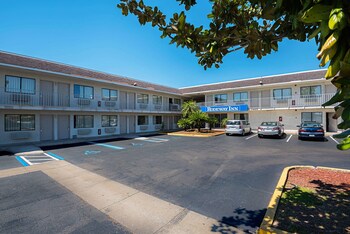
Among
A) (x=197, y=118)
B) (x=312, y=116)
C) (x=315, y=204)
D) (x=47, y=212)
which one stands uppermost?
(x=312, y=116)

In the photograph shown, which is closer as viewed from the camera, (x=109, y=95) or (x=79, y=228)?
(x=79, y=228)

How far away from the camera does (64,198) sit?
461cm

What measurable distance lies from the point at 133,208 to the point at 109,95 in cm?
1823

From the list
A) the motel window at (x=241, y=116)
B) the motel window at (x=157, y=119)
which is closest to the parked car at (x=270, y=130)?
the motel window at (x=241, y=116)

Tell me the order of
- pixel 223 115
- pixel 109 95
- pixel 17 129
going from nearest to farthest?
pixel 17 129, pixel 109 95, pixel 223 115

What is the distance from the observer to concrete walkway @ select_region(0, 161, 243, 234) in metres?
3.37

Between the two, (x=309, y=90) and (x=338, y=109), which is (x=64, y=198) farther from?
(x=309, y=90)

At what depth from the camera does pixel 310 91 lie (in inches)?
836

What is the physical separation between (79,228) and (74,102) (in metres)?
16.3

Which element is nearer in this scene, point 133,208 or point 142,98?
point 133,208

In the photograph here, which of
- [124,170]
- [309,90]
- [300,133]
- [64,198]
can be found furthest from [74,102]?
[309,90]

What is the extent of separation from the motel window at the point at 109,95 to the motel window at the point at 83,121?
2.60m

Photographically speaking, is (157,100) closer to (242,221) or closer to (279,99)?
(279,99)

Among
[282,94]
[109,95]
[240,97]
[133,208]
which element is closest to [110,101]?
[109,95]
